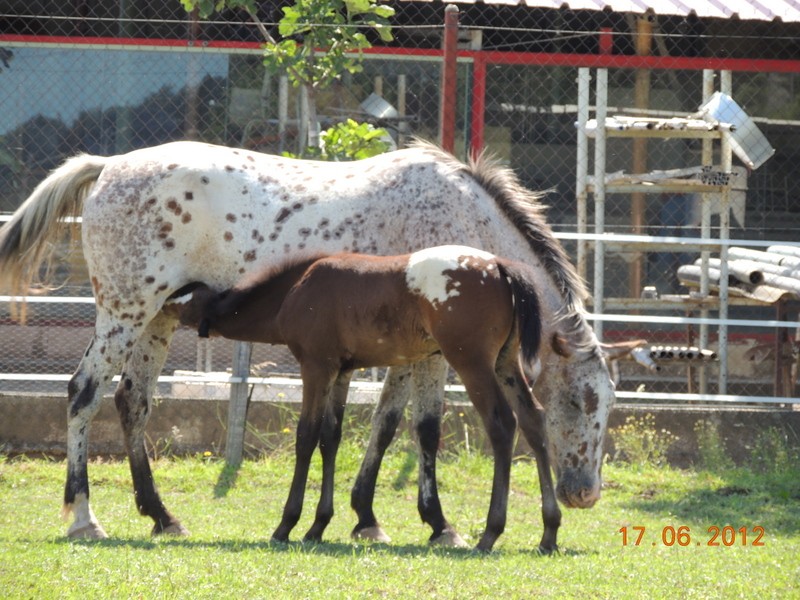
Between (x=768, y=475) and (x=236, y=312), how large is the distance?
4398 millimetres

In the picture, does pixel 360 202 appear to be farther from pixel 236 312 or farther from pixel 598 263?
pixel 598 263

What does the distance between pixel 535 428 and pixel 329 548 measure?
1.22 m

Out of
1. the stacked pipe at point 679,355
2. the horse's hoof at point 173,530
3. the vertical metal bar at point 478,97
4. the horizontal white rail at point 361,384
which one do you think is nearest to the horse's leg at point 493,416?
the horse's hoof at point 173,530

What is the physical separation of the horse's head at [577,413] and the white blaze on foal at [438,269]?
1024mm

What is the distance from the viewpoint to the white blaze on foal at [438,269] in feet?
19.1

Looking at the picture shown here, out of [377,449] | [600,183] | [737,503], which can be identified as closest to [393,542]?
[377,449]

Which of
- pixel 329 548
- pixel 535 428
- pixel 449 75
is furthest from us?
pixel 449 75

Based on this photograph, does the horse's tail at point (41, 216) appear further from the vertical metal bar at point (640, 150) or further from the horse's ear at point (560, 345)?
the vertical metal bar at point (640, 150)

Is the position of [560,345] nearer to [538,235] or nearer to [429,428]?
[538,235]

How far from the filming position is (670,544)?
6559 millimetres

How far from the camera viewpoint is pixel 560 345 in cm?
657

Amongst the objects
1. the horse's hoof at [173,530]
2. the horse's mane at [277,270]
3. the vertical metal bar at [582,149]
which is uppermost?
the vertical metal bar at [582,149]

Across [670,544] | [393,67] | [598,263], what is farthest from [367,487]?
[393,67]

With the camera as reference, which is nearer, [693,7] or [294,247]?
[294,247]
